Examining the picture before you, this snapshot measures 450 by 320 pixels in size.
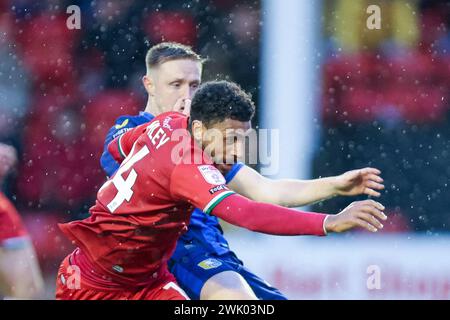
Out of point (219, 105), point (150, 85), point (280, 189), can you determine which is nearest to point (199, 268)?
point (280, 189)

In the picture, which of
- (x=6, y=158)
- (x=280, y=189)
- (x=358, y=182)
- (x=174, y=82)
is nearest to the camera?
(x=358, y=182)

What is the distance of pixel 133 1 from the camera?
269 inches

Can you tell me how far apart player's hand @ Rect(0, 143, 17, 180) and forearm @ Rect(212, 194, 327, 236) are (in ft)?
10.3

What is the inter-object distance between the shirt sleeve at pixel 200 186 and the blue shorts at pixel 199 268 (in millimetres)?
688

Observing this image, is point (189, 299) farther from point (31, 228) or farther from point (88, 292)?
point (31, 228)

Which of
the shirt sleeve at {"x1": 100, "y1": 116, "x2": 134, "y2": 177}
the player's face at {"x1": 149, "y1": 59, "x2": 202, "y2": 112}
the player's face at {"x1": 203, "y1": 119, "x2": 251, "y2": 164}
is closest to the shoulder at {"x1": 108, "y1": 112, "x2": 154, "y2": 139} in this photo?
the shirt sleeve at {"x1": 100, "y1": 116, "x2": 134, "y2": 177}

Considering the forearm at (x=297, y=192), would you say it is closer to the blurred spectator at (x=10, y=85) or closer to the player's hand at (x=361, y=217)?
the player's hand at (x=361, y=217)

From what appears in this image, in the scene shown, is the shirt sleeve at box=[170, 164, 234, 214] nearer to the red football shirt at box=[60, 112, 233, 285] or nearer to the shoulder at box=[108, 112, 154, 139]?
the red football shirt at box=[60, 112, 233, 285]

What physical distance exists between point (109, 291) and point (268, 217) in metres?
0.85

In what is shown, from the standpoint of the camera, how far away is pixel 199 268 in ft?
14.3

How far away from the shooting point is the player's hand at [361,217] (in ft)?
10.8

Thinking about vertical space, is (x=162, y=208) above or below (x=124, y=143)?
below

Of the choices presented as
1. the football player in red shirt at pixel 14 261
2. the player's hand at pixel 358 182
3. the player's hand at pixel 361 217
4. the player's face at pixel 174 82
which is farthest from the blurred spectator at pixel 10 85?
the player's hand at pixel 361 217

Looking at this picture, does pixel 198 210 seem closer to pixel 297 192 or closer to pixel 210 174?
pixel 297 192
